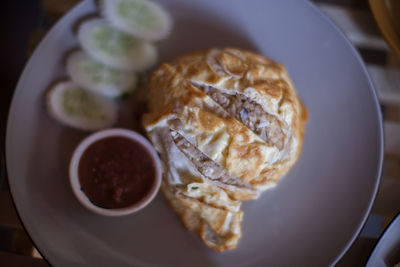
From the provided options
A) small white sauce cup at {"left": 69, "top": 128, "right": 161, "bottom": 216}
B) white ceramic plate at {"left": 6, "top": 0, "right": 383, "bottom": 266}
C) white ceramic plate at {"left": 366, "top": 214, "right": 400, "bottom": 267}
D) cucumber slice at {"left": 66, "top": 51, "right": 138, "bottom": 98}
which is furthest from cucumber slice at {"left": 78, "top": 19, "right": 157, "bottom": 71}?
white ceramic plate at {"left": 366, "top": 214, "right": 400, "bottom": 267}

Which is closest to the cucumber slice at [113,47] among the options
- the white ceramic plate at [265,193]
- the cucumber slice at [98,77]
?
the cucumber slice at [98,77]

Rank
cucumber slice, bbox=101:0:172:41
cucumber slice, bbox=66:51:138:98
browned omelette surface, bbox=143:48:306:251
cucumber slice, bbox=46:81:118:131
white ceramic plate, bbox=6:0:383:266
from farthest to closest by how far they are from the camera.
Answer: cucumber slice, bbox=101:0:172:41 < cucumber slice, bbox=66:51:138:98 < cucumber slice, bbox=46:81:118:131 < white ceramic plate, bbox=6:0:383:266 < browned omelette surface, bbox=143:48:306:251

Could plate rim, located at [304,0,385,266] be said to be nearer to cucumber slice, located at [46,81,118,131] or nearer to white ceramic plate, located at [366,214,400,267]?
white ceramic plate, located at [366,214,400,267]

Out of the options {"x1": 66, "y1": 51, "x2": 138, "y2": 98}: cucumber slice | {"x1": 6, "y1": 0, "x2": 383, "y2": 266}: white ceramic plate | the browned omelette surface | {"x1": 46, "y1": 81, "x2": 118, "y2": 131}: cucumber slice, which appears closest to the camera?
the browned omelette surface

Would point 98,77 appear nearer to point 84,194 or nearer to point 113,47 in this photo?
point 113,47

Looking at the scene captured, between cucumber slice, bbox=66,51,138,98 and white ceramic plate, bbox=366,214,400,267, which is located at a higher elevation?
cucumber slice, bbox=66,51,138,98

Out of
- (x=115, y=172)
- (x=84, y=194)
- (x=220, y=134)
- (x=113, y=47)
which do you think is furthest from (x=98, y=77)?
(x=220, y=134)

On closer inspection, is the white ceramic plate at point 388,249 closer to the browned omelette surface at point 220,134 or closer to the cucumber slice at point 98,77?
the browned omelette surface at point 220,134

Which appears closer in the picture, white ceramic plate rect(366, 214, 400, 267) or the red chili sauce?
the red chili sauce
